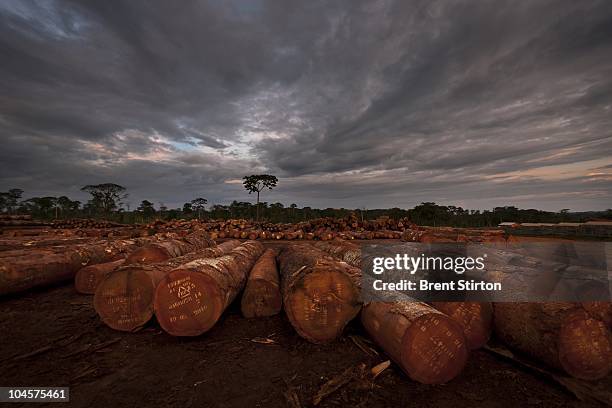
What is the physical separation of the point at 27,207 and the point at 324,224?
228 feet

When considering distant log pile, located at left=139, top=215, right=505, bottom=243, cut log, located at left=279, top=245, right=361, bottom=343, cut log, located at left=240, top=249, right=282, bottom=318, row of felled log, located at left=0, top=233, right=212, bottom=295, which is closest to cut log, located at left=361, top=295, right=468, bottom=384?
cut log, located at left=279, top=245, right=361, bottom=343

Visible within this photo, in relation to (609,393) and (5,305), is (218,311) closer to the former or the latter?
(609,393)

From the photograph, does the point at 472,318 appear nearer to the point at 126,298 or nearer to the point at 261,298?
the point at 261,298

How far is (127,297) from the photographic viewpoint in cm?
445

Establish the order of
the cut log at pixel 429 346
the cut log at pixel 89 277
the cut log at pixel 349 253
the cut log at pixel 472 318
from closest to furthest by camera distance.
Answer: the cut log at pixel 429 346, the cut log at pixel 472 318, the cut log at pixel 349 253, the cut log at pixel 89 277

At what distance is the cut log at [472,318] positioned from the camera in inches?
151

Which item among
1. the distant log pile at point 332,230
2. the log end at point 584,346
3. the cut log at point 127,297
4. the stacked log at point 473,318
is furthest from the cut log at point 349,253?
the distant log pile at point 332,230

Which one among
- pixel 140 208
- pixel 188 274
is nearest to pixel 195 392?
pixel 188 274

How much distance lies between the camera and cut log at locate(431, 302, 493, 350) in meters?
3.84

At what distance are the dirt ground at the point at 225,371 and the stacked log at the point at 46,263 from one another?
1.65 meters

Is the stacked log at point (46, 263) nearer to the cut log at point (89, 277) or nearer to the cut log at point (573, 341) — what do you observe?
the cut log at point (89, 277)

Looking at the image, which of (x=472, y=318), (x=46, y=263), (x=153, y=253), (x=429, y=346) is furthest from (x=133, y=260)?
(x=472, y=318)

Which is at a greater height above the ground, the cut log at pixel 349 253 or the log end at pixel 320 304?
the cut log at pixel 349 253

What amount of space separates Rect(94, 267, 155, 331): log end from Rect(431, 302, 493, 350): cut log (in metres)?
4.55
